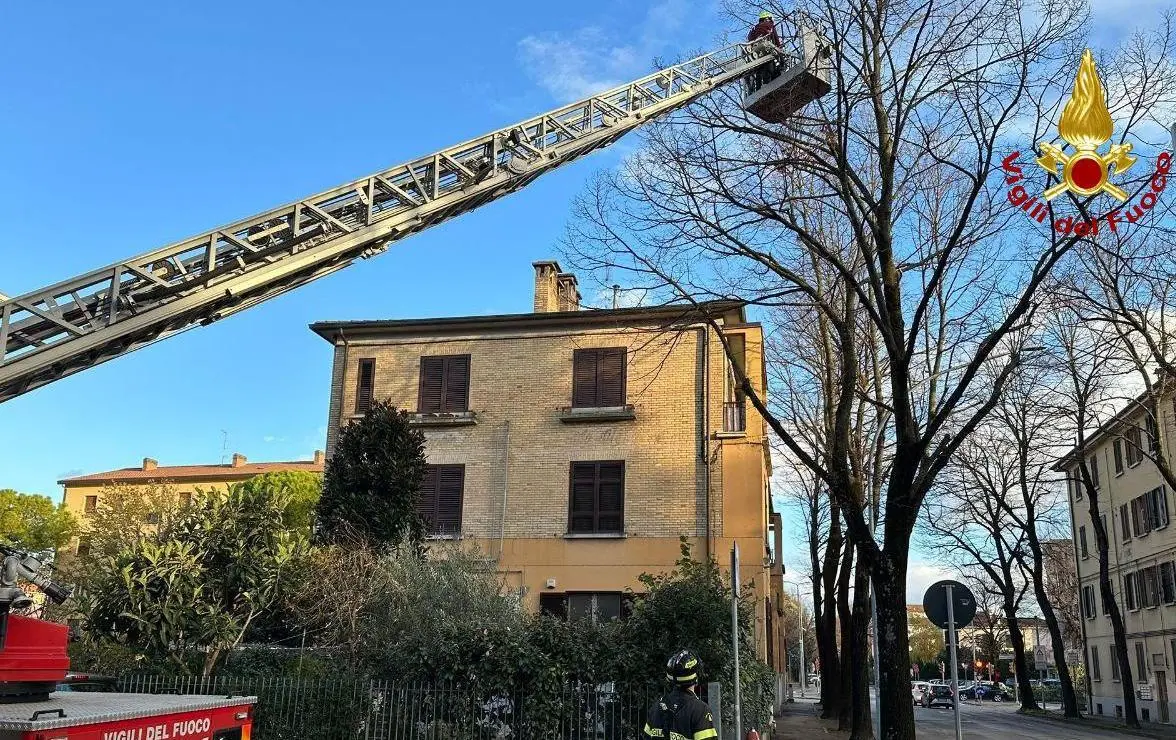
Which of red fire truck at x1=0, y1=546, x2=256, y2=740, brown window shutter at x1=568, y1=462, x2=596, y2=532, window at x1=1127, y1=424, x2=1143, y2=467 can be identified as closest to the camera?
red fire truck at x1=0, y1=546, x2=256, y2=740

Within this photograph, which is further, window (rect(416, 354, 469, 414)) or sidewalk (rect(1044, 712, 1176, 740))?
sidewalk (rect(1044, 712, 1176, 740))

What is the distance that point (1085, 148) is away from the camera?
452 inches

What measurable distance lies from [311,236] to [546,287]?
15.9 m

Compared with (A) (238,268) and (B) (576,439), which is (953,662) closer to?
(A) (238,268)

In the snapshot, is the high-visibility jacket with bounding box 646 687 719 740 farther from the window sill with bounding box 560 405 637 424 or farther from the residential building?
the residential building

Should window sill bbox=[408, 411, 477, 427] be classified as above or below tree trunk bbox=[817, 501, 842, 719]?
above

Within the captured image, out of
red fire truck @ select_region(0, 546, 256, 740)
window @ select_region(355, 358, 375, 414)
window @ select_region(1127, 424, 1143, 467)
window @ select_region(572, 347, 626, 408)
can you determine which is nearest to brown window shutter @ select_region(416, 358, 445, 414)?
window @ select_region(355, 358, 375, 414)

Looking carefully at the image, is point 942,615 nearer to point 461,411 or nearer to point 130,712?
point 130,712

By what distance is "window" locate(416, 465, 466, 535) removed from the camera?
2306cm

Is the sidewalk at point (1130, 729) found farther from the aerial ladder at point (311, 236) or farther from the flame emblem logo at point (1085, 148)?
the aerial ladder at point (311, 236)

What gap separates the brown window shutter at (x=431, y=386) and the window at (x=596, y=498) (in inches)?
163

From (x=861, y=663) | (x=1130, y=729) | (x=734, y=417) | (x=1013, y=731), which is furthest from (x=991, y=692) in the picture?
(x=734, y=417)

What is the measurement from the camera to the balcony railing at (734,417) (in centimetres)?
2216

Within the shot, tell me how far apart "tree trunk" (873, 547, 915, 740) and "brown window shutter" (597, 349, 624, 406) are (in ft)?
35.7
